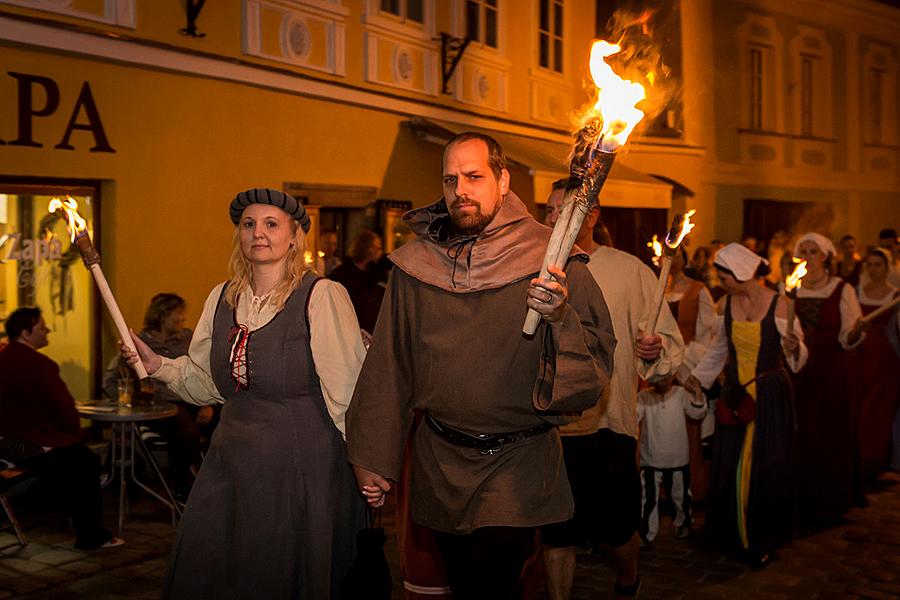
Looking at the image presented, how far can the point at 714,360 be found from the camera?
7426 mm

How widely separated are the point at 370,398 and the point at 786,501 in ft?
13.2

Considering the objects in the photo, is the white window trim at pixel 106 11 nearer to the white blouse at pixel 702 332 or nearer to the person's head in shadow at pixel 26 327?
the person's head in shadow at pixel 26 327

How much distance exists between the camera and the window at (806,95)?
26.1 m

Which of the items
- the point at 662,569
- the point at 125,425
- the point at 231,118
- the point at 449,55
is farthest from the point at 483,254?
the point at 449,55

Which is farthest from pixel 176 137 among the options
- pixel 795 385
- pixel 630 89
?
pixel 630 89

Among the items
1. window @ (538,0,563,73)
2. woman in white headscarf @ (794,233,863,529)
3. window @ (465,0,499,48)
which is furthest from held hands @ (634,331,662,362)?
window @ (538,0,563,73)

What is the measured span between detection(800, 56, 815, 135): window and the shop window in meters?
19.8

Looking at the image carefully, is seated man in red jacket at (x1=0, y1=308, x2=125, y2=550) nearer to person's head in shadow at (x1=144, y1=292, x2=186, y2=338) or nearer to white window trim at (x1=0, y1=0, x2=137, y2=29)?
person's head in shadow at (x1=144, y1=292, x2=186, y2=338)

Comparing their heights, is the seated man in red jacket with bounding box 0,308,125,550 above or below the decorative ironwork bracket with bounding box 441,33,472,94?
below

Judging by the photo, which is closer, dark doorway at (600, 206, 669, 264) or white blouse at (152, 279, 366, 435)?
white blouse at (152, 279, 366, 435)

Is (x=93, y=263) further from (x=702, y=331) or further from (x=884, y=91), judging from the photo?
(x=884, y=91)

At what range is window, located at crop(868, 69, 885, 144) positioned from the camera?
1118 inches

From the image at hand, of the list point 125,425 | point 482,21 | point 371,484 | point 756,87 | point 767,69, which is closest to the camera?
point 371,484

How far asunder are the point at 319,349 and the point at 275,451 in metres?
0.44
